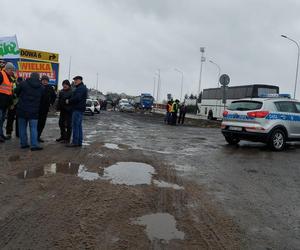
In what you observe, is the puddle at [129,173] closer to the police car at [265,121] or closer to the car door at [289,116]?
the police car at [265,121]

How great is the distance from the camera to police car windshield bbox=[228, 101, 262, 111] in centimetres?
1294

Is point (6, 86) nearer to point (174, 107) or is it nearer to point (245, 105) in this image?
point (245, 105)

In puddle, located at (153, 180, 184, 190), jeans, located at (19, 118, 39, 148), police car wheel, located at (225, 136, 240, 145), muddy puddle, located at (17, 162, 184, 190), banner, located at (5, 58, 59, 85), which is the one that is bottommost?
puddle, located at (153, 180, 184, 190)

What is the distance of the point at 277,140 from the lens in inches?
512

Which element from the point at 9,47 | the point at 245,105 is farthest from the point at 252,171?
the point at 9,47

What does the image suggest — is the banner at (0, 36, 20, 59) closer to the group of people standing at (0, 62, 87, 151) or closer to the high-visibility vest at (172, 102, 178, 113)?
the group of people standing at (0, 62, 87, 151)

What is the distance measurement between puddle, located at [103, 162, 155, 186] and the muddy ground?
0.04 meters

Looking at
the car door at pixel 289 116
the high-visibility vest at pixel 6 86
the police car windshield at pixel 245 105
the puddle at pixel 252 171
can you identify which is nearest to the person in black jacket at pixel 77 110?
the high-visibility vest at pixel 6 86

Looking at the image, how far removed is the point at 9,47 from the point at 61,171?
1281 cm

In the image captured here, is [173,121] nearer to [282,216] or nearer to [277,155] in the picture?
[277,155]

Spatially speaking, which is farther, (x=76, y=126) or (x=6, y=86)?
(x=76, y=126)

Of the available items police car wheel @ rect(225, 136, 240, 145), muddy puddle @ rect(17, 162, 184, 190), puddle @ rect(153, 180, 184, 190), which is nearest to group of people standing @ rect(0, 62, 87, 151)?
muddy puddle @ rect(17, 162, 184, 190)

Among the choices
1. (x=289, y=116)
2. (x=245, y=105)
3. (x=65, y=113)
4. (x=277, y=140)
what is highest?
(x=245, y=105)

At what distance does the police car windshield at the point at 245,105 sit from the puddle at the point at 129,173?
5.74 meters
